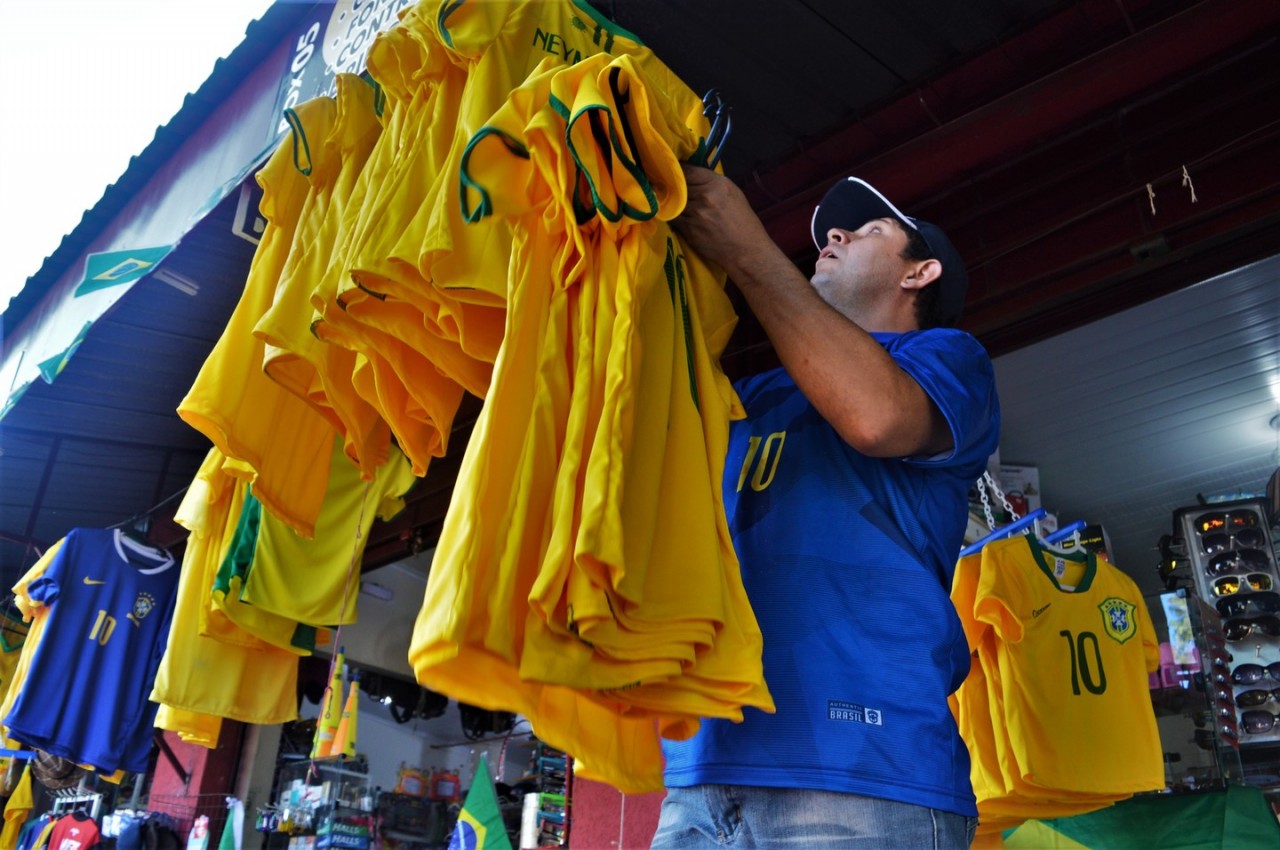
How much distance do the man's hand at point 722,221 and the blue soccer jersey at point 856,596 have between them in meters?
0.28

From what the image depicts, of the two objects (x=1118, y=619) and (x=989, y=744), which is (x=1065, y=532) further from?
(x=989, y=744)

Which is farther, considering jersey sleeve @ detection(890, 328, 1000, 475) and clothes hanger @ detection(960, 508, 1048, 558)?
clothes hanger @ detection(960, 508, 1048, 558)

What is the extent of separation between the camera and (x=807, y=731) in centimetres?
123

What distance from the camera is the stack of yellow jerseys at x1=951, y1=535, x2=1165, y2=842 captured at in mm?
2488

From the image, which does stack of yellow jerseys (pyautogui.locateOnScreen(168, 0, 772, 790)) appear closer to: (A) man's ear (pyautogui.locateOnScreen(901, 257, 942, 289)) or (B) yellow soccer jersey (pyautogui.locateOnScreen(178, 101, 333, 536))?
(B) yellow soccer jersey (pyautogui.locateOnScreen(178, 101, 333, 536))

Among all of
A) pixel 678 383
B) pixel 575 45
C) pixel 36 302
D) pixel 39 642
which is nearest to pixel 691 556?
pixel 678 383

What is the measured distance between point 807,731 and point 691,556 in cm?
29

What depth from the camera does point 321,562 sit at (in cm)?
329

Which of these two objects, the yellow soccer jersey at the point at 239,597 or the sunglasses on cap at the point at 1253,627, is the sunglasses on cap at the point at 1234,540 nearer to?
the sunglasses on cap at the point at 1253,627

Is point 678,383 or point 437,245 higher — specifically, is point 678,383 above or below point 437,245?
below

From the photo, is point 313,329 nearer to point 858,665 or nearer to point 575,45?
point 575,45

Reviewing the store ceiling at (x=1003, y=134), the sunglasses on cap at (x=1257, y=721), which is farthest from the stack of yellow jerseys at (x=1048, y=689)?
the sunglasses on cap at (x=1257, y=721)

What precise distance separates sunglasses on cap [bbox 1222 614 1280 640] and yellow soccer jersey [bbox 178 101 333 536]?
405 cm

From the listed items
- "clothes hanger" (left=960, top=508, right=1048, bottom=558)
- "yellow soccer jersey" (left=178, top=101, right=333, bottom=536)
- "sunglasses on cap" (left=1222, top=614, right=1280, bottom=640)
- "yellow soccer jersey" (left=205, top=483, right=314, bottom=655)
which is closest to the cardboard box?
"sunglasses on cap" (left=1222, top=614, right=1280, bottom=640)
